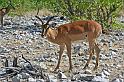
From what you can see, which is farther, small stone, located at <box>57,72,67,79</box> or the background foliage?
the background foliage

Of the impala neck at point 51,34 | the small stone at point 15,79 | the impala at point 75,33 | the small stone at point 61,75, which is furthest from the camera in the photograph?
the impala at point 75,33

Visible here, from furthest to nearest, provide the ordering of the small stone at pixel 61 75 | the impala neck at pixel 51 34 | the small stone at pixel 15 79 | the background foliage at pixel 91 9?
the background foliage at pixel 91 9 → the impala neck at pixel 51 34 → the small stone at pixel 61 75 → the small stone at pixel 15 79

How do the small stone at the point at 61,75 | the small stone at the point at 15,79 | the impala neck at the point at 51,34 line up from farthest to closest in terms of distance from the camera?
the impala neck at the point at 51,34 → the small stone at the point at 61,75 → the small stone at the point at 15,79

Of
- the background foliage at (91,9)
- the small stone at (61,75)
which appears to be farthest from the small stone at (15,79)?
the background foliage at (91,9)

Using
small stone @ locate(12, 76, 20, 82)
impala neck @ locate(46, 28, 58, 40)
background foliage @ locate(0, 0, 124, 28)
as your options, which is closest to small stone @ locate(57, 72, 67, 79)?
small stone @ locate(12, 76, 20, 82)

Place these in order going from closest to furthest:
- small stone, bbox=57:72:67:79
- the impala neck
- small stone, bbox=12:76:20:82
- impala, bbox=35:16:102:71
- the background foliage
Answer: small stone, bbox=12:76:20:82, small stone, bbox=57:72:67:79, the impala neck, impala, bbox=35:16:102:71, the background foliage

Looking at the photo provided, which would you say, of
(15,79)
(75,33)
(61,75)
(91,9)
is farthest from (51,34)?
(91,9)

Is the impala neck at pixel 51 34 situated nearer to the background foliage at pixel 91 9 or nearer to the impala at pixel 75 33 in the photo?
the impala at pixel 75 33

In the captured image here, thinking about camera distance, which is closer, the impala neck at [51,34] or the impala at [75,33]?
the impala neck at [51,34]

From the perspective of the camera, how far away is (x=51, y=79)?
11.7 metres

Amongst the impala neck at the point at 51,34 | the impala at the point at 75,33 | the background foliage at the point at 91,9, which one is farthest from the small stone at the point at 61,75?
the background foliage at the point at 91,9

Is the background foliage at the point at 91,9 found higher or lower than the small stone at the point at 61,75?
higher

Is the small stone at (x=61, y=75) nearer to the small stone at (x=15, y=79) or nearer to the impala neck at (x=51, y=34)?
the small stone at (x=15, y=79)

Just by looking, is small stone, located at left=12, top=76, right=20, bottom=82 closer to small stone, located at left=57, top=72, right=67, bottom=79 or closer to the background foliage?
small stone, located at left=57, top=72, right=67, bottom=79
